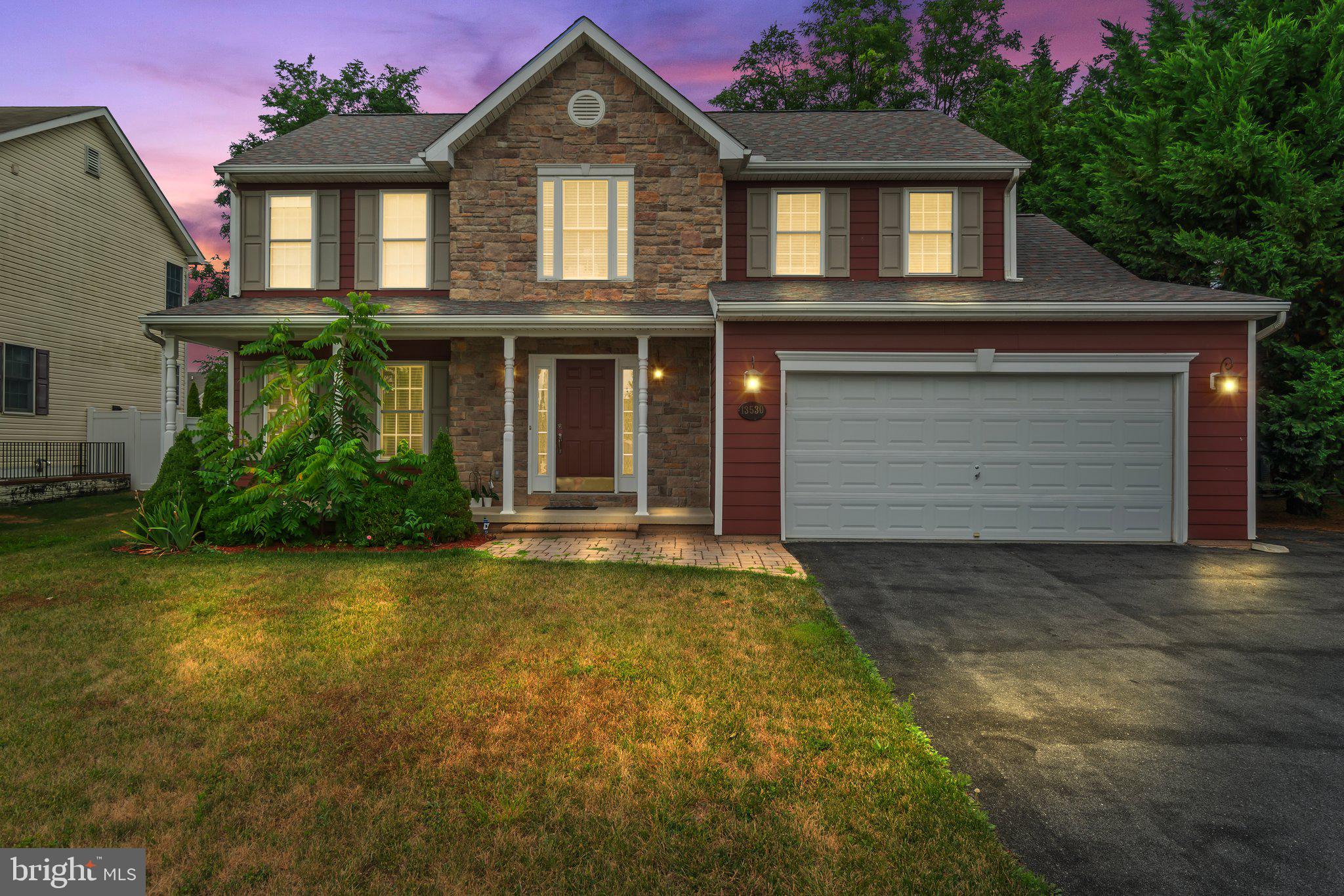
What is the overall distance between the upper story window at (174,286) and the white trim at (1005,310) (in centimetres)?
1777

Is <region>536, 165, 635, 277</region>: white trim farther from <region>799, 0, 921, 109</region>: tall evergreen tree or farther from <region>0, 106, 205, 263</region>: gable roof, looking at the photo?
<region>799, 0, 921, 109</region>: tall evergreen tree

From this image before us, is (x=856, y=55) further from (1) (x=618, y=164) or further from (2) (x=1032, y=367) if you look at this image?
(2) (x=1032, y=367)

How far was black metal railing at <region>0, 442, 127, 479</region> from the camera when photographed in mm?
12797

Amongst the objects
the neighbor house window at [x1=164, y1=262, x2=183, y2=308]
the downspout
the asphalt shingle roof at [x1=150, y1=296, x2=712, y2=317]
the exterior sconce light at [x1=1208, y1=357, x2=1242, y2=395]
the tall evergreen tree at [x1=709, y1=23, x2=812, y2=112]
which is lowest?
the exterior sconce light at [x1=1208, y1=357, x2=1242, y2=395]

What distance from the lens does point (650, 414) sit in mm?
10812

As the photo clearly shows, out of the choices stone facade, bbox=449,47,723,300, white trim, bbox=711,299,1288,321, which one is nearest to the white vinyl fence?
stone facade, bbox=449,47,723,300

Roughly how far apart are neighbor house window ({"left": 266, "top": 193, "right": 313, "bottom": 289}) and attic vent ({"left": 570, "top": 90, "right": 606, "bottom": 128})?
199 inches

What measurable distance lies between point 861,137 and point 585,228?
5.59 metres

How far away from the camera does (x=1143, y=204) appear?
1224 centimetres

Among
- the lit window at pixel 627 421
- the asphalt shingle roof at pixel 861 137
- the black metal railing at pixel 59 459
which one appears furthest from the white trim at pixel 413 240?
the black metal railing at pixel 59 459

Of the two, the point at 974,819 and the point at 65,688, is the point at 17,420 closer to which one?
the point at 65,688

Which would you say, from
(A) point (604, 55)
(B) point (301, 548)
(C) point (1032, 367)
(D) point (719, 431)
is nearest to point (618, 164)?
(A) point (604, 55)

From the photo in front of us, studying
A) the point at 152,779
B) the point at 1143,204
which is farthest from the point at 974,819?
the point at 1143,204

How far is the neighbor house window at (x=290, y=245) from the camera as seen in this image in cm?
1134
